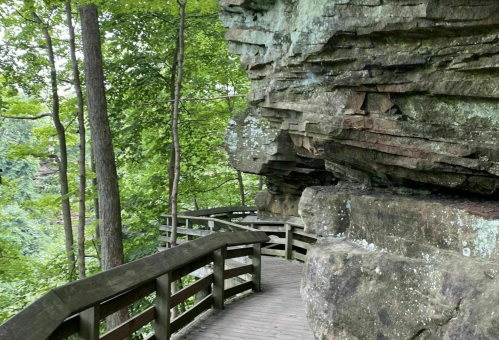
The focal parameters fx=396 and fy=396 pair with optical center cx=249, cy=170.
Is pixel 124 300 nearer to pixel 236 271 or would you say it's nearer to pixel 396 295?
pixel 396 295

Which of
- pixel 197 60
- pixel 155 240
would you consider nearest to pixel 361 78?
pixel 155 240

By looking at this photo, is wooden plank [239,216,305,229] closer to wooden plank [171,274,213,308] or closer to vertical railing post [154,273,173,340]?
wooden plank [171,274,213,308]

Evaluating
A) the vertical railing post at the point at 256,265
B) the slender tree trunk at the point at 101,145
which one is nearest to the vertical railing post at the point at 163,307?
the vertical railing post at the point at 256,265

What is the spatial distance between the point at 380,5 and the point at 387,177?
1.90 m

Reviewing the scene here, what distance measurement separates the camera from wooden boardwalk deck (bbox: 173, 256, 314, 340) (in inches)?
187

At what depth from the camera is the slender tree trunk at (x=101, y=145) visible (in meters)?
9.05

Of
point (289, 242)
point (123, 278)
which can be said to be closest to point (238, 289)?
point (123, 278)

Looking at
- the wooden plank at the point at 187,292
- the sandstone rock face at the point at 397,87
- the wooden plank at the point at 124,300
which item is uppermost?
the sandstone rock face at the point at 397,87

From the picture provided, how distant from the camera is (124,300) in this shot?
337 cm

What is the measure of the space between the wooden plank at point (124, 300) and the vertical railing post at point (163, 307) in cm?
8

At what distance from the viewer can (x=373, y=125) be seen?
Result: 4.15 m

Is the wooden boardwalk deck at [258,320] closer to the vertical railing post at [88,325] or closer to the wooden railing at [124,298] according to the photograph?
the wooden railing at [124,298]

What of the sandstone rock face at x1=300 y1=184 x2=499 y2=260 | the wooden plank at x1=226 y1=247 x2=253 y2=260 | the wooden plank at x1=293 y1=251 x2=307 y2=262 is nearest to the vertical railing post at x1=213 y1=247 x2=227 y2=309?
the wooden plank at x1=226 y1=247 x2=253 y2=260

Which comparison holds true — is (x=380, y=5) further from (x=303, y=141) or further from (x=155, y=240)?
(x=155, y=240)
